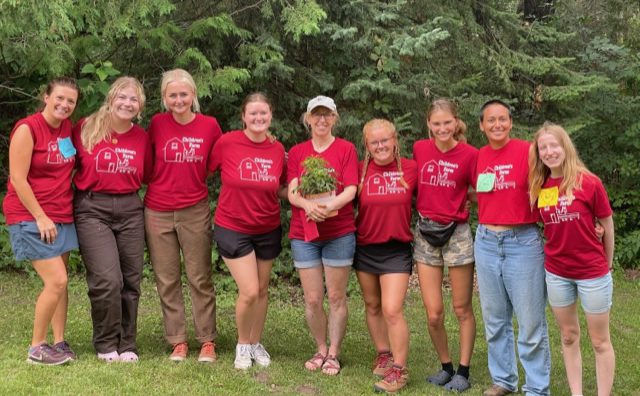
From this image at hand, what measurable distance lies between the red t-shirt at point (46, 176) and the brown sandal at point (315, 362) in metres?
2.10

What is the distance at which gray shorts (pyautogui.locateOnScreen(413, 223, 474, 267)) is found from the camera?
4.57 meters

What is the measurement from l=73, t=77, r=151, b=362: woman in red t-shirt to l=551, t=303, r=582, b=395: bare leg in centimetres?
308

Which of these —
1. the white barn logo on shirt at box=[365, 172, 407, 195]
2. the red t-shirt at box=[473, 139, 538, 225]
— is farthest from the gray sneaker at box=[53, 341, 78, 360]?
the red t-shirt at box=[473, 139, 538, 225]

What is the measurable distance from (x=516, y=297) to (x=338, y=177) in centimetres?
149

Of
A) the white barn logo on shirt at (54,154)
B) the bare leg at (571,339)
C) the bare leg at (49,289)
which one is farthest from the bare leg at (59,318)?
the bare leg at (571,339)

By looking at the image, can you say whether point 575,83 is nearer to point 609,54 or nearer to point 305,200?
point 609,54

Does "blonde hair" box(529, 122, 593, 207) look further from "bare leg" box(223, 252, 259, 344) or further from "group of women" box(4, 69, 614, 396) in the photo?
"bare leg" box(223, 252, 259, 344)

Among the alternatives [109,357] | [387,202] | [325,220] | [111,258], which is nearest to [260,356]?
[109,357]

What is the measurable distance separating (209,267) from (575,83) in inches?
237

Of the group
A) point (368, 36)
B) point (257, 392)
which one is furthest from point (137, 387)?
point (368, 36)

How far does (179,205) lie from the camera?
4941 millimetres

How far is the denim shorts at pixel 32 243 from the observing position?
4.59m

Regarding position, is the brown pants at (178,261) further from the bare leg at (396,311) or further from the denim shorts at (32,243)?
the bare leg at (396,311)

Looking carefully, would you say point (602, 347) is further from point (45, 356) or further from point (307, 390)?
point (45, 356)
